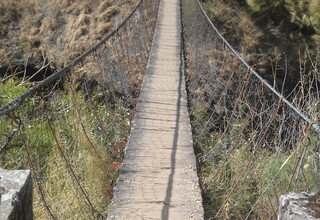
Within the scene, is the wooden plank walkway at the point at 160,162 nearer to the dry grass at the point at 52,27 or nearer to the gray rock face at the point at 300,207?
the gray rock face at the point at 300,207

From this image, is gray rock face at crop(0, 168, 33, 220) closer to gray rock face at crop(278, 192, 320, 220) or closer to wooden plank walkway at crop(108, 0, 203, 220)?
gray rock face at crop(278, 192, 320, 220)

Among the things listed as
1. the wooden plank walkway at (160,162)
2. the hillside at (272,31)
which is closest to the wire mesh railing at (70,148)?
the wooden plank walkway at (160,162)

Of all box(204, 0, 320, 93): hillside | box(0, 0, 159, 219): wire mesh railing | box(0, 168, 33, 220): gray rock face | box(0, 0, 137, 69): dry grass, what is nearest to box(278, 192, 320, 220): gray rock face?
box(0, 168, 33, 220): gray rock face

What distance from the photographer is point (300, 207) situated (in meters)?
1.57

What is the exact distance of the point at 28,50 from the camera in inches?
447

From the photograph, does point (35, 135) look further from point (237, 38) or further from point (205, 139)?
point (237, 38)

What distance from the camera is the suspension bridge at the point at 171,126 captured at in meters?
3.46

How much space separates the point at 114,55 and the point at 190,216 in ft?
18.7

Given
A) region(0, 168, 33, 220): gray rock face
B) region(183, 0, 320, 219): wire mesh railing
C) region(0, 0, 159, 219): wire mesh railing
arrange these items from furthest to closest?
1. region(183, 0, 320, 219): wire mesh railing
2. region(0, 0, 159, 219): wire mesh railing
3. region(0, 168, 33, 220): gray rock face

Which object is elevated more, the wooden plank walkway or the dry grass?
the wooden plank walkway

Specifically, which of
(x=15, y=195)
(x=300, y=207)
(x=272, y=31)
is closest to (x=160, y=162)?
(x=15, y=195)

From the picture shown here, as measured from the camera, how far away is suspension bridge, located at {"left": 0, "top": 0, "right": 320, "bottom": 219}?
3459 millimetres

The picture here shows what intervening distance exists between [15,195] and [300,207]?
0.90 meters

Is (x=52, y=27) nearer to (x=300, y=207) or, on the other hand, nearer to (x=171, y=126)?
(x=171, y=126)
